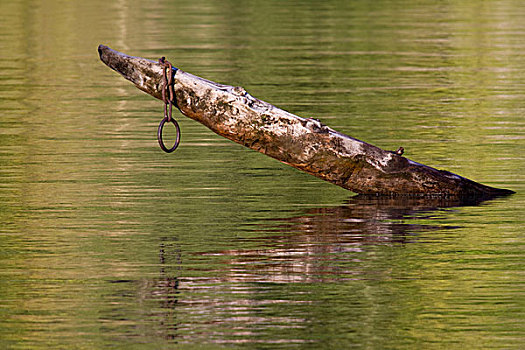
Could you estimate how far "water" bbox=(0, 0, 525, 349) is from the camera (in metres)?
9.90

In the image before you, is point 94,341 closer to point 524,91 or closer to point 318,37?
point 524,91

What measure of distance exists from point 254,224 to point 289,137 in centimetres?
150

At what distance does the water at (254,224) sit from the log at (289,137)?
34 centimetres

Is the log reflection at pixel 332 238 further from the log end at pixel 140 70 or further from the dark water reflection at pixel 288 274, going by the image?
the log end at pixel 140 70

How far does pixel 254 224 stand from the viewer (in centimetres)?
1377

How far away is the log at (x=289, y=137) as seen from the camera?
48.8 feet

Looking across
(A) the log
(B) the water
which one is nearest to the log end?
(A) the log

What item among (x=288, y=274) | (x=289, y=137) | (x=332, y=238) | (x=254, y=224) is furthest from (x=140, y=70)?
(x=288, y=274)

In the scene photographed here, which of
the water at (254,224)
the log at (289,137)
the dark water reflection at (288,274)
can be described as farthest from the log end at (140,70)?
the dark water reflection at (288,274)

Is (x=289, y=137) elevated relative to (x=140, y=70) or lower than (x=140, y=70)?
lower

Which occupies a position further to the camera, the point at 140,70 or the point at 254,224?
the point at 140,70

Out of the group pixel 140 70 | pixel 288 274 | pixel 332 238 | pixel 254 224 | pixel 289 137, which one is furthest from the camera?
pixel 140 70

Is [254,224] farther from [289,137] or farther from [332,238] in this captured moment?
[289,137]

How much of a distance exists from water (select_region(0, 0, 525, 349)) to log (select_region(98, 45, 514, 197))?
34 centimetres
